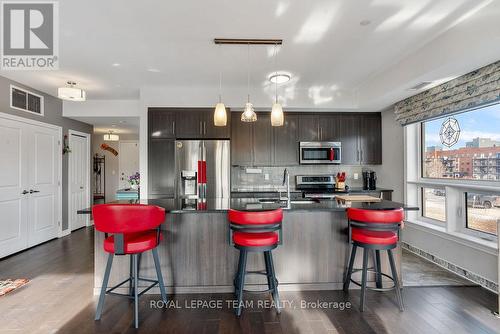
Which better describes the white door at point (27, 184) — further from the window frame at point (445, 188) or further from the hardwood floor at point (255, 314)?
the window frame at point (445, 188)

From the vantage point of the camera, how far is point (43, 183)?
451 cm

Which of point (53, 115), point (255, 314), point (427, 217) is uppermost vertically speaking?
point (53, 115)

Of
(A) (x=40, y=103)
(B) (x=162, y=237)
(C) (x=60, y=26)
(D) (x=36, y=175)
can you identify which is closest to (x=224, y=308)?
(B) (x=162, y=237)

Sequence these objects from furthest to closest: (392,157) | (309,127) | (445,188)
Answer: (309,127) → (392,157) → (445,188)

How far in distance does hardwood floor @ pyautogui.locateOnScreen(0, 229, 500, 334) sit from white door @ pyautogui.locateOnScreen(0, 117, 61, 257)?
1.57 metres

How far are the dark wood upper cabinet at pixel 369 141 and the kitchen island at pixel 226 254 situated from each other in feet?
7.92

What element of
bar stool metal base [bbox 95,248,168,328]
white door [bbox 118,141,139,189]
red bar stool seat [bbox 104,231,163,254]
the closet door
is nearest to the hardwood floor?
bar stool metal base [bbox 95,248,168,328]

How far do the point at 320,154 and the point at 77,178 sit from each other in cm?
495

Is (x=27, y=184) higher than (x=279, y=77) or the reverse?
the reverse

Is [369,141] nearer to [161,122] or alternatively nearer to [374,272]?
[374,272]

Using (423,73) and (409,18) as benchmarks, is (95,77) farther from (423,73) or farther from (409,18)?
(423,73)

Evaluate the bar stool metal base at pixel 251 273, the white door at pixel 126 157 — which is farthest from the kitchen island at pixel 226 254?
the white door at pixel 126 157

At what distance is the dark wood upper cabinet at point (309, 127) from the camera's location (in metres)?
4.85

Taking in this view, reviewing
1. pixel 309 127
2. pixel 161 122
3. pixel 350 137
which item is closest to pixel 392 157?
pixel 350 137
